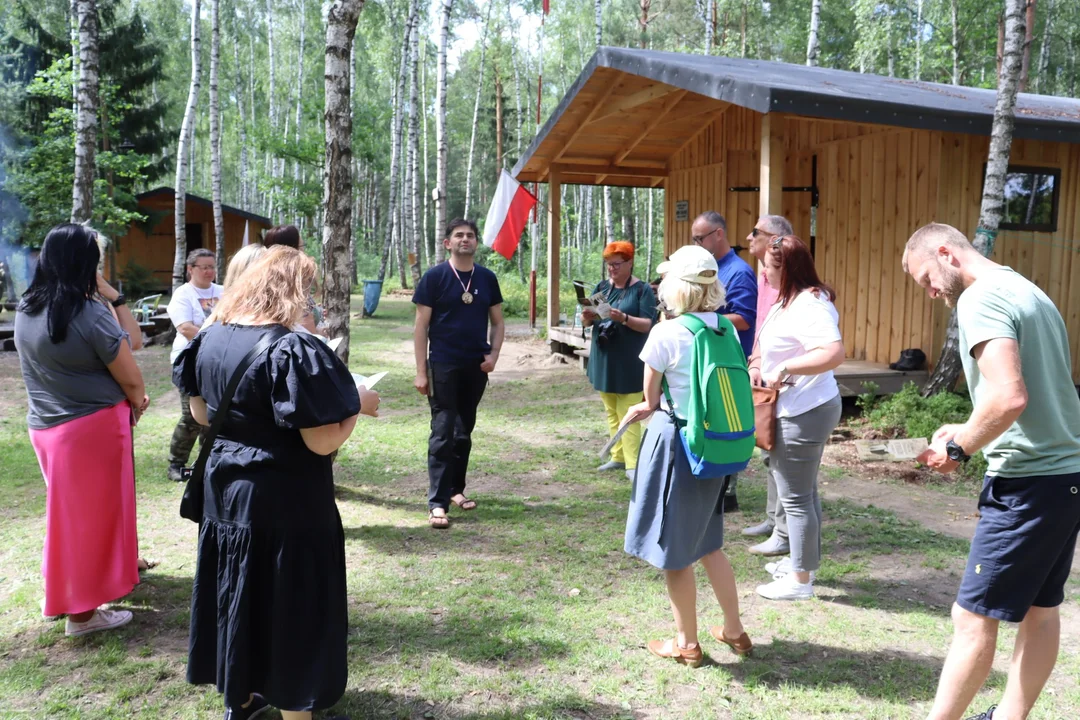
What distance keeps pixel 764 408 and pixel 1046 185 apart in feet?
24.4

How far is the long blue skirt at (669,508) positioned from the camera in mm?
3100

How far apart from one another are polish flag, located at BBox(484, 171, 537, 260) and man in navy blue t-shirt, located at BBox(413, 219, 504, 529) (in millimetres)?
8286

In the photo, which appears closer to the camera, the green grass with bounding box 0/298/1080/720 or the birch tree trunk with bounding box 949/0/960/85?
the green grass with bounding box 0/298/1080/720

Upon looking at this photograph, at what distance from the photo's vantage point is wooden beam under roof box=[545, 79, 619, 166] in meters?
10.3

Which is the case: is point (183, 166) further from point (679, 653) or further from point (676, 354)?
point (679, 653)

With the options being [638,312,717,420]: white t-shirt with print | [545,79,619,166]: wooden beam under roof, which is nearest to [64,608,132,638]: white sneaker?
[638,312,717,420]: white t-shirt with print

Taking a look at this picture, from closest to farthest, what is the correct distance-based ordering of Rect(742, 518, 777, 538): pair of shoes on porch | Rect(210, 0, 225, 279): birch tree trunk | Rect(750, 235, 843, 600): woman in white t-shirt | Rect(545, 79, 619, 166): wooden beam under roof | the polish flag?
Rect(750, 235, 843, 600): woman in white t-shirt, Rect(742, 518, 777, 538): pair of shoes on porch, Rect(545, 79, 619, 166): wooden beam under roof, the polish flag, Rect(210, 0, 225, 279): birch tree trunk

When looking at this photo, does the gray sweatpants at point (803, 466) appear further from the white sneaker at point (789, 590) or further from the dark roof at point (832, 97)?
the dark roof at point (832, 97)

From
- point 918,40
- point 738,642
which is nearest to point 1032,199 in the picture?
point 738,642

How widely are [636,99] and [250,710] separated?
27.6ft

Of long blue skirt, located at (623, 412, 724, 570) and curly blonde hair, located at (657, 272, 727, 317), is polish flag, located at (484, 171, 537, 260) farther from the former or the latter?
long blue skirt, located at (623, 412, 724, 570)

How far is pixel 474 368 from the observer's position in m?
5.21

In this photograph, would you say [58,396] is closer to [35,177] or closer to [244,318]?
[244,318]

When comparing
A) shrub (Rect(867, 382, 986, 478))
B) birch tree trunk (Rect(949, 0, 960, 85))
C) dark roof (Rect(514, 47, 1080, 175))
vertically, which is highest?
birch tree trunk (Rect(949, 0, 960, 85))
